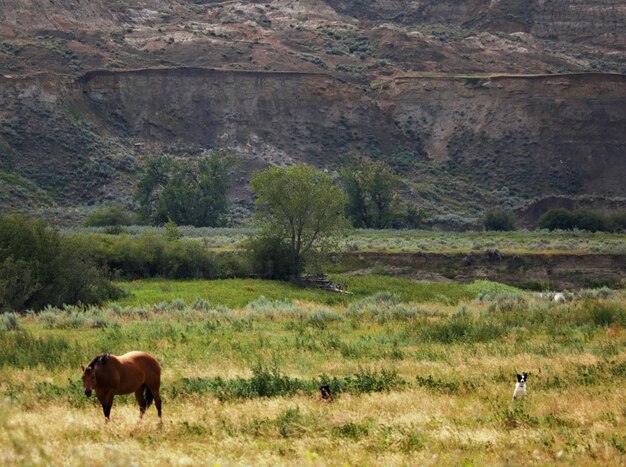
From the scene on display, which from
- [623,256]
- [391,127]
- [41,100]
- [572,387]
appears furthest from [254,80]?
[572,387]

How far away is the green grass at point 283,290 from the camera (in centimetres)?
3806

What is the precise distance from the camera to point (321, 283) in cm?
4653

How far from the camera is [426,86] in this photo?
109875 millimetres

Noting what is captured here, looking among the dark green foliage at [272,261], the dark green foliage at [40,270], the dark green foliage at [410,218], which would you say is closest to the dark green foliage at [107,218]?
the dark green foliage at [410,218]

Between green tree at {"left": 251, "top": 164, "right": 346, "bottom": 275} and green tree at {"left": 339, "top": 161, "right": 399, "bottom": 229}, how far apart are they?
2828 cm

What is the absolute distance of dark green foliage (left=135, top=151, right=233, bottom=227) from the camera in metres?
76.1

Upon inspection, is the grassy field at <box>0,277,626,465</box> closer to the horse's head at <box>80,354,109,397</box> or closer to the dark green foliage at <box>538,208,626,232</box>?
the horse's head at <box>80,354,109,397</box>

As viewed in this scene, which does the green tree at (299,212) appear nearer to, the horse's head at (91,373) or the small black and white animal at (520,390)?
A: the small black and white animal at (520,390)

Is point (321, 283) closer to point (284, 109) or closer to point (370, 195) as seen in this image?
point (370, 195)

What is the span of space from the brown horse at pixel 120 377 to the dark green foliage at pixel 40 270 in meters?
19.7

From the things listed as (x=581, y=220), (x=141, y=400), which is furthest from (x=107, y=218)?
(x=141, y=400)

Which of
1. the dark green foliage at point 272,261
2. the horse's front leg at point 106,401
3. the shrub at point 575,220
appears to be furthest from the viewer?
the shrub at point 575,220

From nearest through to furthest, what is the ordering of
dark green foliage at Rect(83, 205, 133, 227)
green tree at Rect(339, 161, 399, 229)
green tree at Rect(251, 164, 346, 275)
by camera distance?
green tree at Rect(251, 164, 346, 275) < dark green foliage at Rect(83, 205, 133, 227) < green tree at Rect(339, 161, 399, 229)

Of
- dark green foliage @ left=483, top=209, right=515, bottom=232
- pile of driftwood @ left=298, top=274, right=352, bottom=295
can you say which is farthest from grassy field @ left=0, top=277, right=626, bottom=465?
dark green foliage @ left=483, top=209, right=515, bottom=232
